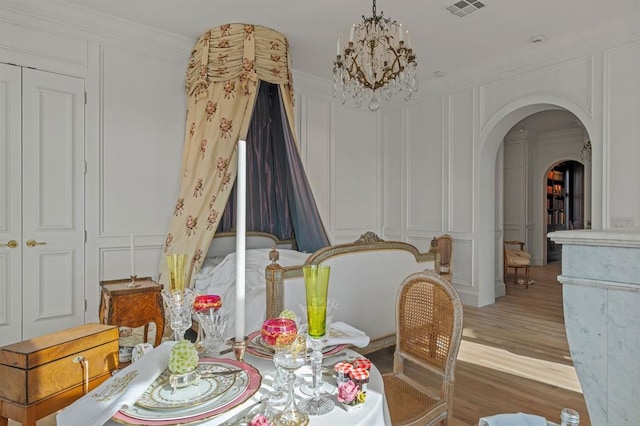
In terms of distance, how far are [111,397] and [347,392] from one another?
0.54 m

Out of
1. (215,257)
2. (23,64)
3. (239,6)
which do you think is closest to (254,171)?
(215,257)

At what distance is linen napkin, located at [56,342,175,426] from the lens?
812 millimetres

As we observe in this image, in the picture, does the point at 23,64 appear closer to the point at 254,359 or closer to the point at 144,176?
the point at 144,176

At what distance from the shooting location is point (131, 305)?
285 centimetres

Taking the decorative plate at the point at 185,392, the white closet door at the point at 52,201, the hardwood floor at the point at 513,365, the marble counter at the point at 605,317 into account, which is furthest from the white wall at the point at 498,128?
the decorative plate at the point at 185,392

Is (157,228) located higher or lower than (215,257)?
higher

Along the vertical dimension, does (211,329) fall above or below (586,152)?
below

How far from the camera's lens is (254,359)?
51.6 inches

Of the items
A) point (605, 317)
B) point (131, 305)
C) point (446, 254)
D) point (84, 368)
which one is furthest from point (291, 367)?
point (446, 254)

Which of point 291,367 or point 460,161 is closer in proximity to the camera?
point 291,367

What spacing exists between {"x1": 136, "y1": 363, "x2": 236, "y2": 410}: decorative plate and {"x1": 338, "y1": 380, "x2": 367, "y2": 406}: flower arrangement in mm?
284

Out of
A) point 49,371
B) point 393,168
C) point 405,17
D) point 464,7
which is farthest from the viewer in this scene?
point 393,168

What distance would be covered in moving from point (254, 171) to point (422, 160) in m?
2.77

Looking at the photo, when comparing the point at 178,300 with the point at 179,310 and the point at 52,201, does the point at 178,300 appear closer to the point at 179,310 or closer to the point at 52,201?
the point at 179,310
